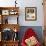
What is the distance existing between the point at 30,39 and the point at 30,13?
39.3 inches

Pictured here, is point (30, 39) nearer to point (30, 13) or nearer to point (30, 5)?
point (30, 13)

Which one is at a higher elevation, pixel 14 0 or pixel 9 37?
pixel 14 0

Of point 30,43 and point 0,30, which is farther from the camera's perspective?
point 0,30

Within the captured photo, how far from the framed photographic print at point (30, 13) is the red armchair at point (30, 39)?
403 millimetres

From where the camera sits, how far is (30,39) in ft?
17.2

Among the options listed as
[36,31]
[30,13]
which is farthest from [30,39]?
[30,13]

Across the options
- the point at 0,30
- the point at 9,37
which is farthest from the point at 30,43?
the point at 0,30

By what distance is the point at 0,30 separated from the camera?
223 inches

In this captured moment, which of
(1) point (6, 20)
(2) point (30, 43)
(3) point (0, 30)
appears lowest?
(2) point (30, 43)

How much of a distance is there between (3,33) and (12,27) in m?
0.38

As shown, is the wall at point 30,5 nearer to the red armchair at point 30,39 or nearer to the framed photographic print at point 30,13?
the framed photographic print at point 30,13

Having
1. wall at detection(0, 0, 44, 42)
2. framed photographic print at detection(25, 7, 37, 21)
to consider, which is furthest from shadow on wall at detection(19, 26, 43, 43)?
framed photographic print at detection(25, 7, 37, 21)

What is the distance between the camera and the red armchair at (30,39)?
5.23 meters

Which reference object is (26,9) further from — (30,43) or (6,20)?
(30,43)
